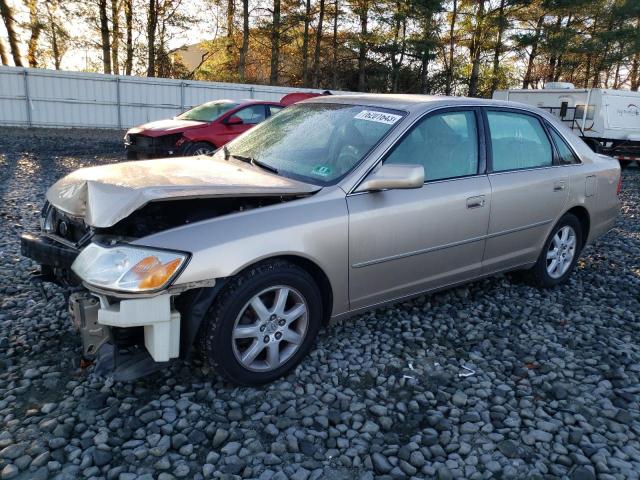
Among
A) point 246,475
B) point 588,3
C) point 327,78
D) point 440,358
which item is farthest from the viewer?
point 327,78

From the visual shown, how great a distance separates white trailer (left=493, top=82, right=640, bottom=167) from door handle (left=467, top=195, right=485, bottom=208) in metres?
12.3

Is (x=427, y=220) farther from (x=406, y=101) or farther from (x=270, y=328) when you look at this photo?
(x=270, y=328)

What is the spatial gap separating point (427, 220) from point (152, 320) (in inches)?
73.3

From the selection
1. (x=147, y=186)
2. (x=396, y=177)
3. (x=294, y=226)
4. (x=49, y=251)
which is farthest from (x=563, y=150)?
(x=49, y=251)

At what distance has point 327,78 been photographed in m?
30.7

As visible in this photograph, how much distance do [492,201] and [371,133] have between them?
108 centimetres

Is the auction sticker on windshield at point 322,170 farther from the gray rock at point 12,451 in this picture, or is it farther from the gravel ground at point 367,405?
the gray rock at point 12,451

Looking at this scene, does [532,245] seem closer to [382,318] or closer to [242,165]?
[382,318]

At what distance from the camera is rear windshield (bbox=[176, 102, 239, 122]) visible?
10.9 metres

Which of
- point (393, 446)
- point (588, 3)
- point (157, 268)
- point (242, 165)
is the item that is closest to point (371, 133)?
point (242, 165)

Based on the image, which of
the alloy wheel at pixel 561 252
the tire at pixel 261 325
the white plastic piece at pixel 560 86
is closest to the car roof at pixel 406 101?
the alloy wheel at pixel 561 252

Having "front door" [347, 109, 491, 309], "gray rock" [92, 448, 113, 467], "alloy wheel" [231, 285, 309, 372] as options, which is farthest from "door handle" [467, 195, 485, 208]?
"gray rock" [92, 448, 113, 467]

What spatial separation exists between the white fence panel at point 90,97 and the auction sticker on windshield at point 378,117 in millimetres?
15519

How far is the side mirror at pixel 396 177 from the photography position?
308cm
